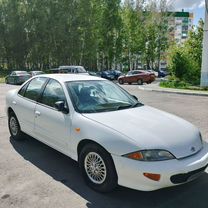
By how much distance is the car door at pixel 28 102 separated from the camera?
525cm

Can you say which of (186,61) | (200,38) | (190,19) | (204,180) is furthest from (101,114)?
(190,19)

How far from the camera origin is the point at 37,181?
4.14 meters

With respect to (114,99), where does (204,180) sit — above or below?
below

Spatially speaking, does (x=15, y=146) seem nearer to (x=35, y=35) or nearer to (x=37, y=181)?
(x=37, y=181)

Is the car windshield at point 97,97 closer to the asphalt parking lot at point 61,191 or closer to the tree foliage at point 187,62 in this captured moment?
the asphalt parking lot at point 61,191

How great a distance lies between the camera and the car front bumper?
131 inches

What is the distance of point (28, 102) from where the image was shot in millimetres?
5398

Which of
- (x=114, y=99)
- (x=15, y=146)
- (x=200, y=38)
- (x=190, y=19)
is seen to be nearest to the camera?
(x=114, y=99)

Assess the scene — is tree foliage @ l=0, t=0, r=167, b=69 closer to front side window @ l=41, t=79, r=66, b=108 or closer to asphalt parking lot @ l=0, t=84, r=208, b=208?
front side window @ l=41, t=79, r=66, b=108

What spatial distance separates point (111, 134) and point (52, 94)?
171 cm

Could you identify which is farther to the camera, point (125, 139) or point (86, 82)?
point (86, 82)

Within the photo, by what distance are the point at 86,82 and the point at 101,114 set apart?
995mm

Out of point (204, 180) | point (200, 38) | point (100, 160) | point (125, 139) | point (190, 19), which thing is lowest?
point (204, 180)

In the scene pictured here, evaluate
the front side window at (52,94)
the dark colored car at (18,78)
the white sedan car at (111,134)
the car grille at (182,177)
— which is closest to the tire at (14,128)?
the white sedan car at (111,134)
